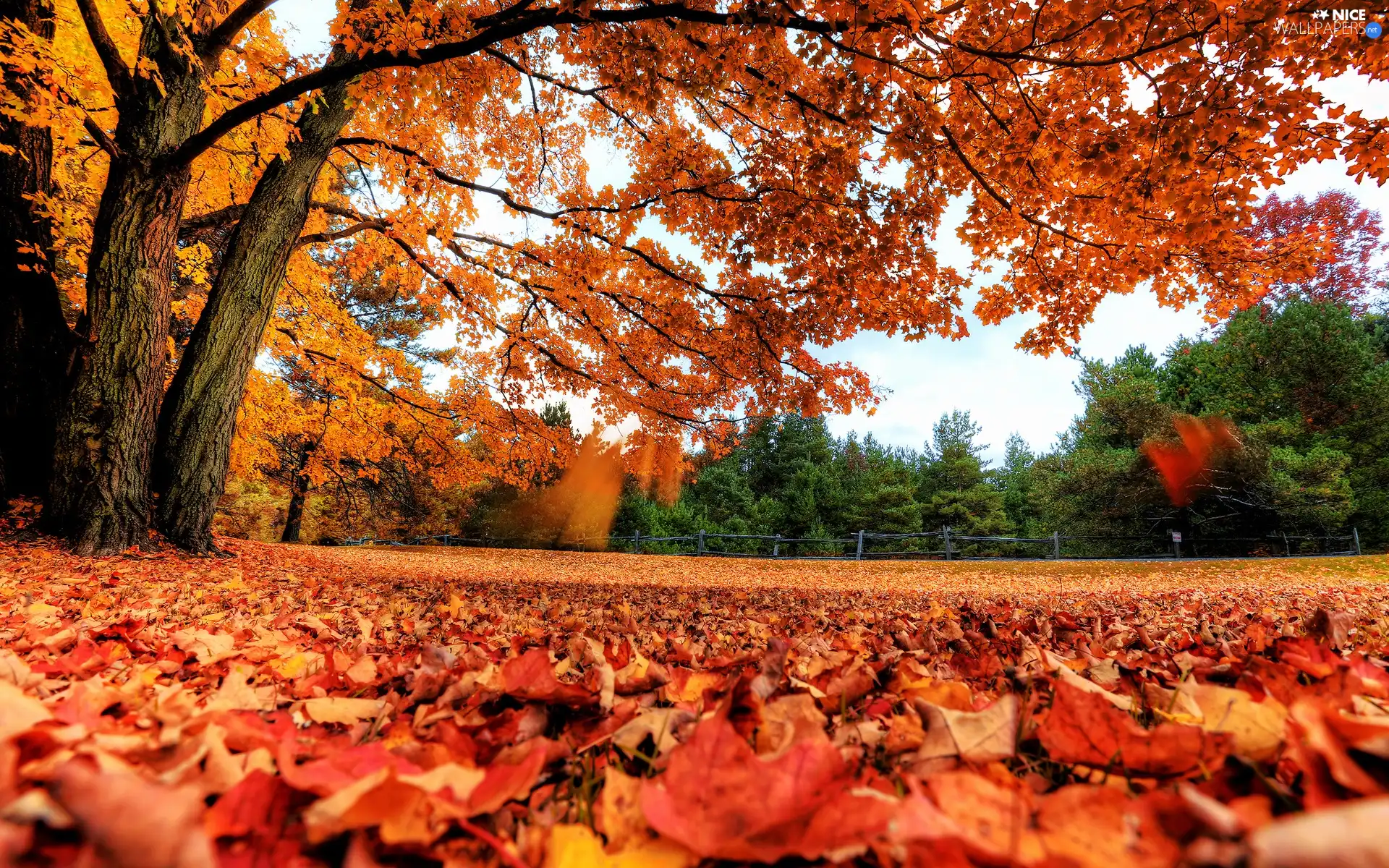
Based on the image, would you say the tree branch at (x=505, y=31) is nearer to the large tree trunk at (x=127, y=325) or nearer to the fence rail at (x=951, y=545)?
the large tree trunk at (x=127, y=325)

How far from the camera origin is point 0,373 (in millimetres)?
5281

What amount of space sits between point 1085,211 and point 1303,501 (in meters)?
19.0

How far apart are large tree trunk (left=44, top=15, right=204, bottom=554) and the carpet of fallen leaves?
4182 mm

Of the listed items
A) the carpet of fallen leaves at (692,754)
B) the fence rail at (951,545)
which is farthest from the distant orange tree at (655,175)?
the fence rail at (951,545)

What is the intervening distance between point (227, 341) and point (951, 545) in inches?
889

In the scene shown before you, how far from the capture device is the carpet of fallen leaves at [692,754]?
16.3 inches

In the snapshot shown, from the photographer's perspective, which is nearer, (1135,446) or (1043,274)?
(1043,274)

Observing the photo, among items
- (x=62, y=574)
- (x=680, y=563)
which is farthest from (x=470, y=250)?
(x=680, y=563)

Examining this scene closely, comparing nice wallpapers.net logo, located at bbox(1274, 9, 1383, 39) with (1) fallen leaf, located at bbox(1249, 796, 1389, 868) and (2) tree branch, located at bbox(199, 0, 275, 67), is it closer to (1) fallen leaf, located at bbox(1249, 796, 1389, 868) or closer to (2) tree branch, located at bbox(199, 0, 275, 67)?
(1) fallen leaf, located at bbox(1249, 796, 1389, 868)

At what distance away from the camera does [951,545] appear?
72.9 feet

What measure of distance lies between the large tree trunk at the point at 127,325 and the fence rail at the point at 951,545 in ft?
50.7

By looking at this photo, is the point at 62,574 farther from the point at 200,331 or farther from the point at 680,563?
the point at 680,563

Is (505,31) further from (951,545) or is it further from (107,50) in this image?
(951,545)

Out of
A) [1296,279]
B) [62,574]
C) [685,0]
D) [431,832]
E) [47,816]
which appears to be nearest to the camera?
[47,816]
